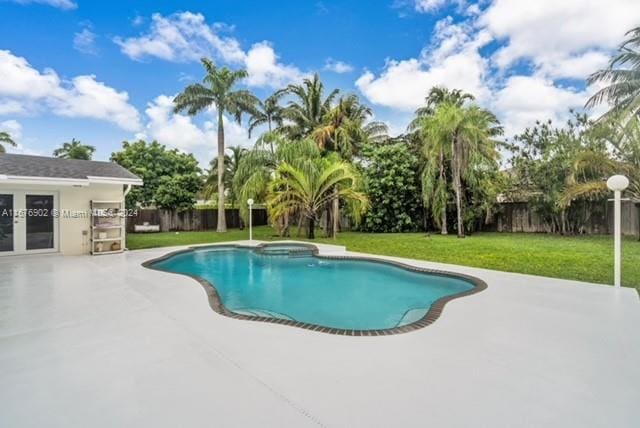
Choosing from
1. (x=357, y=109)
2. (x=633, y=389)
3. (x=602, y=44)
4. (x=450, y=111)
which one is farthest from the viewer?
(x=357, y=109)

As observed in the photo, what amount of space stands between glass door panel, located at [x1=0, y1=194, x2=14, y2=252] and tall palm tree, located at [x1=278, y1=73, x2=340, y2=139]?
12996mm

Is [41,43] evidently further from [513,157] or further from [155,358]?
[513,157]

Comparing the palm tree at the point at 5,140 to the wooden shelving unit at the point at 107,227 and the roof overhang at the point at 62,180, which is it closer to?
the wooden shelving unit at the point at 107,227

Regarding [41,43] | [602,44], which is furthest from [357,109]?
[41,43]

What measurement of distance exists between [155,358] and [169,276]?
12.2 feet

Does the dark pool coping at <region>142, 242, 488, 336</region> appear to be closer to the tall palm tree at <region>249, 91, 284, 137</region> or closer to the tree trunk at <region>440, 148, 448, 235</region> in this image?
the tree trunk at <region>440, 148, 448, 235</region>

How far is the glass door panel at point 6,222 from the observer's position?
8586mm

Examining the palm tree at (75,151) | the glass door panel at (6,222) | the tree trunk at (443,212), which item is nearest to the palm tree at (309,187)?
the tree trunk at (443,212)

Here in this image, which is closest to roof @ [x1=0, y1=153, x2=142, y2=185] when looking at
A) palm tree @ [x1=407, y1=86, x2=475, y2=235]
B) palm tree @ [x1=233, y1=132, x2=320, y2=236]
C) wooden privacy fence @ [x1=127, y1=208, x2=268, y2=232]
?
palm tree @ [x1=233, y1=132, x2=320, y2=236]

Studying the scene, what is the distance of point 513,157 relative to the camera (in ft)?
50.0

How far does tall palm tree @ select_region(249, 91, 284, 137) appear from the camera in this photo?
19.2m

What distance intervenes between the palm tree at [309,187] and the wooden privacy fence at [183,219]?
9093mm

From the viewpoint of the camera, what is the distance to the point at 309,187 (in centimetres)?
1289

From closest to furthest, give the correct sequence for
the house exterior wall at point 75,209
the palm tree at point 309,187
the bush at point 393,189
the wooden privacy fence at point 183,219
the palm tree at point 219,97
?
the house exterior wall at point 75,209, the palm tree at point 309,187, the bush at point 393,189, the palm tree at point 219,97, the wooden privacy fence at point 183,219
